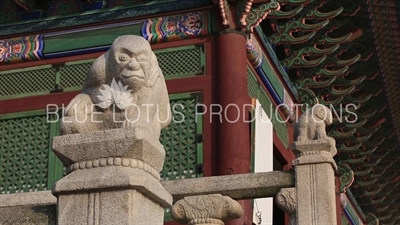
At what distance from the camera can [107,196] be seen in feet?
18.2

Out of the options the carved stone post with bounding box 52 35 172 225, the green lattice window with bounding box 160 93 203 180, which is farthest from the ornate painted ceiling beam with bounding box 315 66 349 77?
the carved stone post with bounding box 52 35 172 225

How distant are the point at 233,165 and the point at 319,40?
3.24 m

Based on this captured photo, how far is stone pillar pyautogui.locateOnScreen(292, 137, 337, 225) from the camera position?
24.5ft

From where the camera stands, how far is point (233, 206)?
7.63m

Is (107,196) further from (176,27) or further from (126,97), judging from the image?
(176,27)

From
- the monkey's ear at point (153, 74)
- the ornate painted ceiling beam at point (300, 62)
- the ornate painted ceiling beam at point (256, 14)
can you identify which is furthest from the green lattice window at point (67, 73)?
the monkey's ear at point (153, 74)

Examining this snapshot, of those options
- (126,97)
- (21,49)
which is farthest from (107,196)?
(21,49)

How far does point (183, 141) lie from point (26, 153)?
2.09 meters

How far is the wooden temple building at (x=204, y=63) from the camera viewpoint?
11.0 meters

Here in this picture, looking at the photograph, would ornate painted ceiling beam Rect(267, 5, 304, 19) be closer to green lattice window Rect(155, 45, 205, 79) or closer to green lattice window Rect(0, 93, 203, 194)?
green lattice window Rect(155, 45, 205, 79)

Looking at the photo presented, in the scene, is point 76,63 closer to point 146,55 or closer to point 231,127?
point 231,127

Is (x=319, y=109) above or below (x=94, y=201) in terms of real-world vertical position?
above

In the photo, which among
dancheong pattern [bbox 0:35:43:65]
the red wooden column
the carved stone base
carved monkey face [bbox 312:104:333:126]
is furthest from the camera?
dancheong pattern [bbox 0:35:43:65]

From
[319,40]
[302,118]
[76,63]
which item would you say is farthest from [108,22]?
[302,118]
